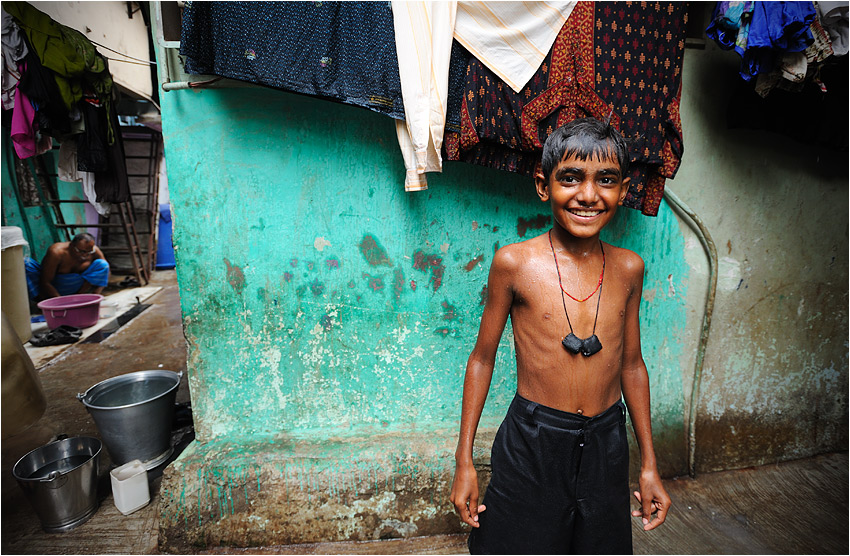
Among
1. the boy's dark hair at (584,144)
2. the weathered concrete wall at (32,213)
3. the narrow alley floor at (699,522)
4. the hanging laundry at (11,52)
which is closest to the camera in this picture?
the boy's dark hair at (584,144)

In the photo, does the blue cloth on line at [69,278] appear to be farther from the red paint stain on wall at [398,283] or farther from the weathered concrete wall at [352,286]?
the red paint stain on wall at [398,283]

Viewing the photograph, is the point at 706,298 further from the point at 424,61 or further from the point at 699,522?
the point at 424,61

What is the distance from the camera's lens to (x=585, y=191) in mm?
1245

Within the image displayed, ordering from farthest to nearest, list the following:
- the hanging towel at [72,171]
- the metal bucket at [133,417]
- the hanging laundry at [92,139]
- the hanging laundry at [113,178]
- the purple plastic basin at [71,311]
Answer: the purple plastic basin at [71,311] → the hanging laundry at [113,178] → the hanging towel at [72,171] → the hanging laundry at [92,139] → the metal bucket at [133,417]

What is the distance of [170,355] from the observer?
15.3 feet

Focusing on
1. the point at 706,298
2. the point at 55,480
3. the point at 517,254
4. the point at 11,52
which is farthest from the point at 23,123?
the point at 706,298

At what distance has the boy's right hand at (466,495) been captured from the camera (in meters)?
1.36

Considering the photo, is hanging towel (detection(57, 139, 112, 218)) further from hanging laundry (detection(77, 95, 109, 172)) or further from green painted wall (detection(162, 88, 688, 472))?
green painted wall (detection(162, 88, 688, 472))

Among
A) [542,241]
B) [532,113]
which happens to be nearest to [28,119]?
[532,113]

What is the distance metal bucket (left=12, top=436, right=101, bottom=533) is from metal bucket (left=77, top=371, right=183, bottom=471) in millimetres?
122

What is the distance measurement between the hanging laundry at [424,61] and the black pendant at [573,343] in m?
0.96

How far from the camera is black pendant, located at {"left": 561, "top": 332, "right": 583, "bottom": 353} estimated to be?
1.32 meters

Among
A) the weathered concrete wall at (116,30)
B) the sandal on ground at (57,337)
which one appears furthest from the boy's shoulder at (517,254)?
the sandal on ground at (57,337)

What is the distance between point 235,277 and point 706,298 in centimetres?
256
